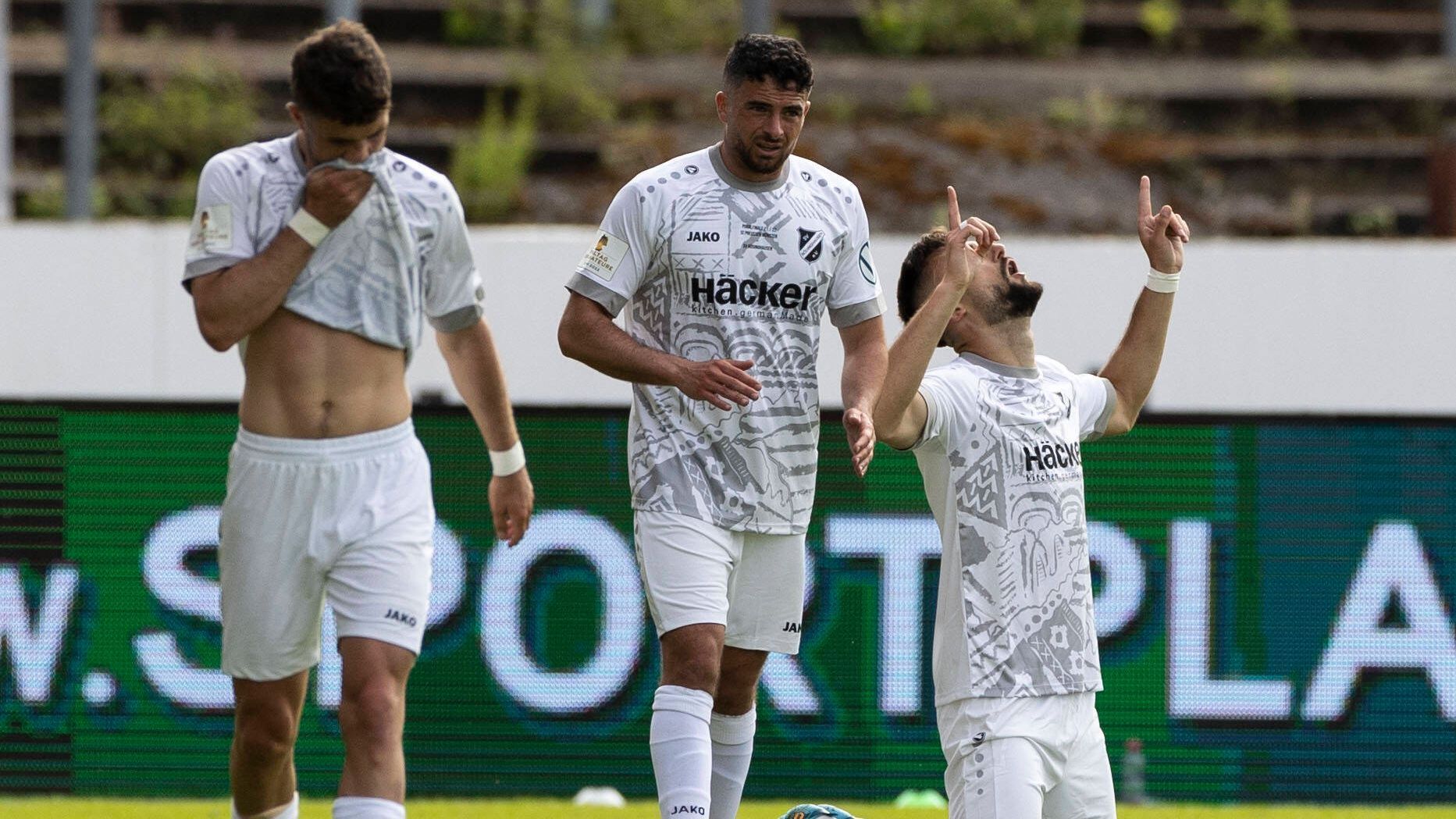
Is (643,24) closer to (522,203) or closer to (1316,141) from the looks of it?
(522,203)

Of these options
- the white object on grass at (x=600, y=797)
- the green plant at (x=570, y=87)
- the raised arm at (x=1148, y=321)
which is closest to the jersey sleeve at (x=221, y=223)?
the raised arm at (x=1148, y=321)

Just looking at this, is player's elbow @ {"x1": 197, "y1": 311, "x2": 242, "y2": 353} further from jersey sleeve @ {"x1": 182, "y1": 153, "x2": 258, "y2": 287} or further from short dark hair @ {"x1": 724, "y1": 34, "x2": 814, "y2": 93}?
short dark hair @ {"x1": 724, "y1": 34, "x2": 814, "y2": 93}

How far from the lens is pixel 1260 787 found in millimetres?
8031

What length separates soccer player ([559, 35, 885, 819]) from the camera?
4.89m

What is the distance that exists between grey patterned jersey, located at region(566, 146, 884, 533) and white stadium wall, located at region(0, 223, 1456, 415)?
5.46 meters

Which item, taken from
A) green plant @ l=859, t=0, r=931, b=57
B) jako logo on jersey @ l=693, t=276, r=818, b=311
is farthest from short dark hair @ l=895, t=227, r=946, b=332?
green plant @ l=859, t=0, r=931, b=57

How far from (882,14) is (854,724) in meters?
11.5

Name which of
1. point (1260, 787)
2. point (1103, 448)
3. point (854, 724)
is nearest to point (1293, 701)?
point (1260, 787)

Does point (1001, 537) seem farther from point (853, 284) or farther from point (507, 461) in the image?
point (507, 461)

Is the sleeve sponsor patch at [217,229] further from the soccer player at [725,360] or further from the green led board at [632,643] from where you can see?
the green led board at [632,643]

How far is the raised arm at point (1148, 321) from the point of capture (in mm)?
5082

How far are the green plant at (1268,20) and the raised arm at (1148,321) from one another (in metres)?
14.6

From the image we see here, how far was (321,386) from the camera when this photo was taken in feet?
15.2

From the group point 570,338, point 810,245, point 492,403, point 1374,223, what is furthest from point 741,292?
point 1374,223
